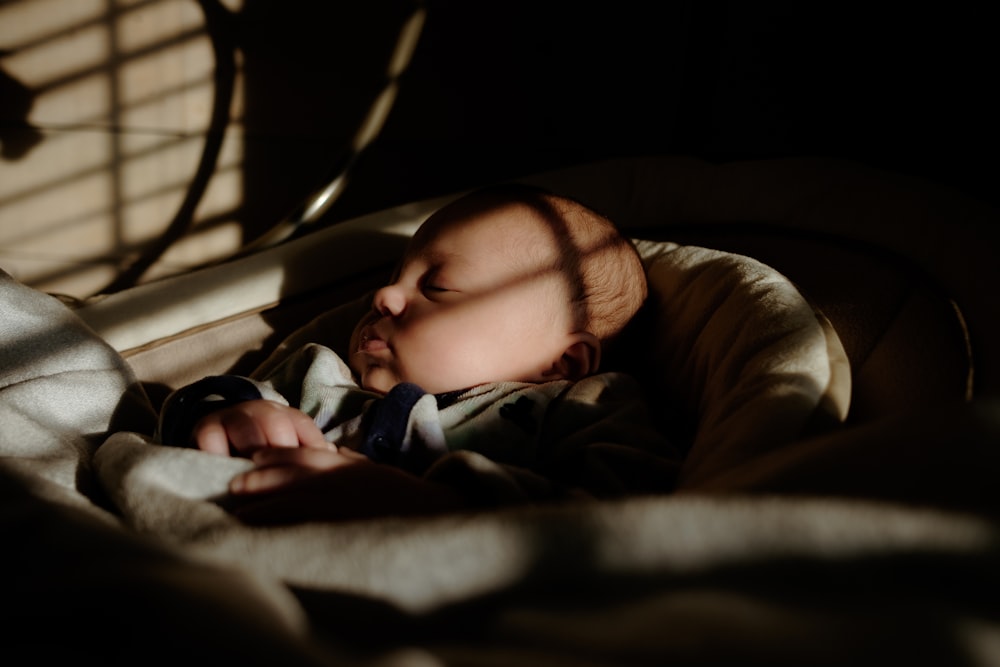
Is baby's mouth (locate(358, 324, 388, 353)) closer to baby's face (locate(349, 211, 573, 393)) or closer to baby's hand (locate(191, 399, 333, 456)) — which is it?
baby's face (locate(349, 211, 573, 393))

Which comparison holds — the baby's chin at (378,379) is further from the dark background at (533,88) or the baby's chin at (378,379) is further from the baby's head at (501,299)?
the dark background at (533,88)

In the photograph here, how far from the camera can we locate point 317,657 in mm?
306

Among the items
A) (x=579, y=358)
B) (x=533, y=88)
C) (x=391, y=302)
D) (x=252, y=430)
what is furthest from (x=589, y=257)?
(x=533, y=88)

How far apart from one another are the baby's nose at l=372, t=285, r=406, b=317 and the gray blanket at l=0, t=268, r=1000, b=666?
39 cm

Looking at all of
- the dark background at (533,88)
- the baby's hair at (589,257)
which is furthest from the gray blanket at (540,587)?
the dark background at (533,88)

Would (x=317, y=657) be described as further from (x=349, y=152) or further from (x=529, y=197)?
(x=349, y=152)

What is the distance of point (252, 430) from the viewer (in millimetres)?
646

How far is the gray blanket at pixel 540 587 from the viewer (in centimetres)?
30

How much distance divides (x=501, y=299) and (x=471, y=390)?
0.32ft

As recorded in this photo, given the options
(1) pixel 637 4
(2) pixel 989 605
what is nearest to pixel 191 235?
(1) pixel 637 4

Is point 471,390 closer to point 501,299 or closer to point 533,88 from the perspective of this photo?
point 501,299

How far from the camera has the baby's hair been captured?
2.85ft

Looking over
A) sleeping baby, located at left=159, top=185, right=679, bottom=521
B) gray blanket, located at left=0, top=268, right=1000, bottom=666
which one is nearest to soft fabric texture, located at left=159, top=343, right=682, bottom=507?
sleeping baby, located at left=159, top=185, right=679, bottom=521

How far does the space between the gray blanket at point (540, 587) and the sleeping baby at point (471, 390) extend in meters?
0.16
